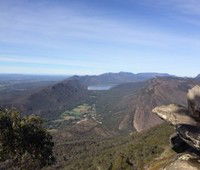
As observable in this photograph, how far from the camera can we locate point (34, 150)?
80938 millimetres

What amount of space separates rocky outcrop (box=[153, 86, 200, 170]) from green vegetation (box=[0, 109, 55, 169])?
41.3m

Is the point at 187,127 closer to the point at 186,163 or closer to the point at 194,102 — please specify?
the point at 194,102

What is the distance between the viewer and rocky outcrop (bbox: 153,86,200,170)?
36.8 metres

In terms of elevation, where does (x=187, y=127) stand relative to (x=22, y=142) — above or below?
above

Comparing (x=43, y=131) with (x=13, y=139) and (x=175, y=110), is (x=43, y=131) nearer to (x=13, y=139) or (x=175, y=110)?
(x=13, y=139)

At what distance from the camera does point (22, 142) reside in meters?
78.8

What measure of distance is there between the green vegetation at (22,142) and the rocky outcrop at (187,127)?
136ft

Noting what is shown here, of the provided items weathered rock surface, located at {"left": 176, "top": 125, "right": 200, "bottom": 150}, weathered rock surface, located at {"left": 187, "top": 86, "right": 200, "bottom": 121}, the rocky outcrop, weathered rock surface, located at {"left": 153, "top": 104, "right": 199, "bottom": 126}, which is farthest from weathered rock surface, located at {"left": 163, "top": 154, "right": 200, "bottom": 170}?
weathered rock surface, located at {"left": 187, "top": 86, "right": 200, "bottom": 121}

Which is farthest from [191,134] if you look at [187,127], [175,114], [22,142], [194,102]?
[22,142]

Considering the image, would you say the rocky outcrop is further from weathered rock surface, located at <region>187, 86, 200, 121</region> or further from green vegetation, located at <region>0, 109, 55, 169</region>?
green vegetation, located at <region>0, 109, 55, 169</region>

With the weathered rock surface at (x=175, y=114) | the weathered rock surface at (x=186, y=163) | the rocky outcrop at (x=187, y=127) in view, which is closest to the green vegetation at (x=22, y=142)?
the rocky outcrop at (x=187, y=127)

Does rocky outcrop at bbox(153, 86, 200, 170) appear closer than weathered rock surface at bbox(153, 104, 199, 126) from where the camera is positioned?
Yes

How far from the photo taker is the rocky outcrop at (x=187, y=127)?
36781 mm

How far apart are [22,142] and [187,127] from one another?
1909 inches
